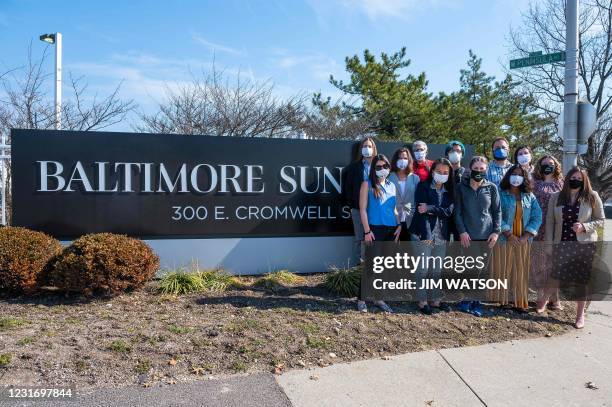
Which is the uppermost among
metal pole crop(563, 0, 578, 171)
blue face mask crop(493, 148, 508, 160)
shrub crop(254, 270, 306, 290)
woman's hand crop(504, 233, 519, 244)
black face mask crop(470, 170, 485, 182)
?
metal pole crop(563, 0, 578, 171)

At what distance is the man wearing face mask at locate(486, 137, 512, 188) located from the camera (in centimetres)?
540

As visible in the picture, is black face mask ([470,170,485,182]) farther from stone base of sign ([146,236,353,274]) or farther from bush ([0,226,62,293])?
bush ([0,226,62,293])

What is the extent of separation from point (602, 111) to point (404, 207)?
477 inches

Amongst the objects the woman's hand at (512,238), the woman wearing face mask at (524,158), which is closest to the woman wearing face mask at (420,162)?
the woman wearing face mask at (524,158)

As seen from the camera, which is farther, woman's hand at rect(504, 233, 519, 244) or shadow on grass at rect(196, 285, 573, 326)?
woman's hand at rect(504, 233, 519, 244)

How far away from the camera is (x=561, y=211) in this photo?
197 inches

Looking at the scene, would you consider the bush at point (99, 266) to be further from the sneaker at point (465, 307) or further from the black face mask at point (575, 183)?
the black face mask at point (575, 183)

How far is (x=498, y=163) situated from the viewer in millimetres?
5539

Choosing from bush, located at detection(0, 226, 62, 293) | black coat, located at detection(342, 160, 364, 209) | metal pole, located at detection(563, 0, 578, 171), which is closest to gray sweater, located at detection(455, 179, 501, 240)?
black coat, located at detection(342, 160, 364, 209)

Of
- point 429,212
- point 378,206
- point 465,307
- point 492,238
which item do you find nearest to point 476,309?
point 465,307

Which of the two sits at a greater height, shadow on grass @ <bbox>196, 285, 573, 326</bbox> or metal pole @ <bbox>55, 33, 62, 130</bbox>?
metal pole @ <bbox>55, 33, 62, 130</bbox>

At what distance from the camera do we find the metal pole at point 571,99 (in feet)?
21.7

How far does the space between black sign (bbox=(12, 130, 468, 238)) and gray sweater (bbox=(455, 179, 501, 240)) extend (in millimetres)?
2100

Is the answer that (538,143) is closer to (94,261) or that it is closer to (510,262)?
(510,262)
